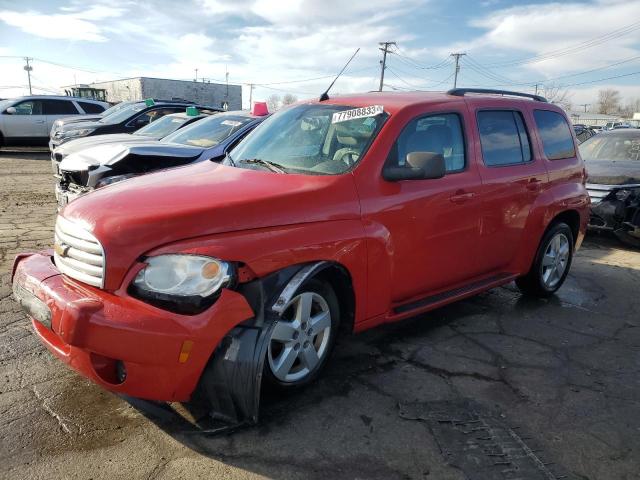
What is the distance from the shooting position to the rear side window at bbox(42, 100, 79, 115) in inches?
641

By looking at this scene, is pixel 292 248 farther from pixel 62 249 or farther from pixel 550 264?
pixel 550 264

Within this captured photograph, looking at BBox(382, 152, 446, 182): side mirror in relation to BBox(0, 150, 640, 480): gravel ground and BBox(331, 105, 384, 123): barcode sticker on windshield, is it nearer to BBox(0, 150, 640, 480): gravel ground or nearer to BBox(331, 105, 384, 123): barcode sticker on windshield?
BBox(331, 105, 384, 123): barcode sticker on windshield

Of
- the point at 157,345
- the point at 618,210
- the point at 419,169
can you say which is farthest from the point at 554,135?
the point at 157,345

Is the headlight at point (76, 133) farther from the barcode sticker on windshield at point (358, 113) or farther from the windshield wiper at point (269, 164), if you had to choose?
the barcode sticker on windshield at point (358, 113)

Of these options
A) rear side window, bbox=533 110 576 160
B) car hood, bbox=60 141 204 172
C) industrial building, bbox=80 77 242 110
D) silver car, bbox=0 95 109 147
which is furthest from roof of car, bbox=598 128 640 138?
industrial building, bbox=80 77 242 110

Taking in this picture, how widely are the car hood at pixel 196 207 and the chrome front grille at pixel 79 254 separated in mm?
49

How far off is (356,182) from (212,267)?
1.12 meters

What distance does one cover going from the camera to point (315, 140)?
3.55 metres

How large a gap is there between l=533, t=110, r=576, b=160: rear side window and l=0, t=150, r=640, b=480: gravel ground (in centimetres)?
166

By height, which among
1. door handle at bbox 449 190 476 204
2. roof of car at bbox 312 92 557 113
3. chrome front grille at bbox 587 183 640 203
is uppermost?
roof of car at bbox 312 92 557 113

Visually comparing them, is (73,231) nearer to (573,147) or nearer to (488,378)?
(488,378)

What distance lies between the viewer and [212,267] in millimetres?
2428

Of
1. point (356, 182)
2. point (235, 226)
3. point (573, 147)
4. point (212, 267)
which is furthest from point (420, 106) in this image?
point (573, 147)

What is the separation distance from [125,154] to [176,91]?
52.4 meters
